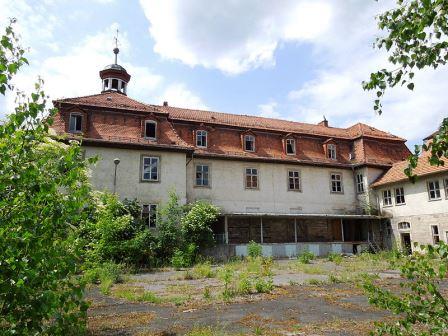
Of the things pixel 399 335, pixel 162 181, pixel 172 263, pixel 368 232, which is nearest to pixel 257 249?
pixel 172 263

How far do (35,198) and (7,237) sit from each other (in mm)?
346

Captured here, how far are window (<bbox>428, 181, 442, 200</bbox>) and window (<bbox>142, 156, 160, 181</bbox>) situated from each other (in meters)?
17.8

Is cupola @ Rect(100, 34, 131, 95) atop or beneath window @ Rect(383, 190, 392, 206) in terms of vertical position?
atop

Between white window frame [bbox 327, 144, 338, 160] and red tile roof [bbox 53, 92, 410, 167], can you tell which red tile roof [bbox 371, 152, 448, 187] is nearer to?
red tile roof [bbox 53, 92, 410, 167]

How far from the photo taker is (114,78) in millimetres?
29375

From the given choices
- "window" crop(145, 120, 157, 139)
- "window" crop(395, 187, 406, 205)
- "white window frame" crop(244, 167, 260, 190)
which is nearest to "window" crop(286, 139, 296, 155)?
"white window frame" crop(244, 167, 260, 190)

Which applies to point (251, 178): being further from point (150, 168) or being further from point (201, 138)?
point (150, 168)

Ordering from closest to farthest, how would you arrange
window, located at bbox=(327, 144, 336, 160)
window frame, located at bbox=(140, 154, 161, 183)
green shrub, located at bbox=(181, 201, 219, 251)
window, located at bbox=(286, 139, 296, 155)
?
green shrub, located at bbox=(181, 201, 219, 251) → window frame, located at bbox=(140, 154, 161, 183) → window, located at bbox=(286, 139, 296, 155) → window, located at bbox=(327, 144, 336, 160)

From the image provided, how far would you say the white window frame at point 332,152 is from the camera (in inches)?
1135

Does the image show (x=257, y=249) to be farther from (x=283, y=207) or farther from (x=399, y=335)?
(x=399, y=335)

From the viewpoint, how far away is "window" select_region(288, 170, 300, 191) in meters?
26.7

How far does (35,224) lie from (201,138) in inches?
892

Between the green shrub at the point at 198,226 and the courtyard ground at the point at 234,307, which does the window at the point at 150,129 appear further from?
the courtyard ground at the point at 234,307

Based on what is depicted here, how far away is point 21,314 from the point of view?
103 inches
